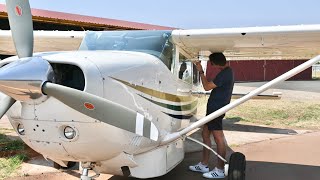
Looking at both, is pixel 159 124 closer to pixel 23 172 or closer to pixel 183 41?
pixel 183 41

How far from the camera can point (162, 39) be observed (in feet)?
16.2

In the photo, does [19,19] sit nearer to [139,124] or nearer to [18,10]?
A: [18,10]

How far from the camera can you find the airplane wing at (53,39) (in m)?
6.69

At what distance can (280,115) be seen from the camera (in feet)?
39.8

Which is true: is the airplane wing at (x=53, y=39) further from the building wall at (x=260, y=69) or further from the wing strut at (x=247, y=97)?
the building wall at (x=260, y=69)

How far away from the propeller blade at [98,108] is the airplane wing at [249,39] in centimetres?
204

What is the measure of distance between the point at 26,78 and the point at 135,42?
194cm

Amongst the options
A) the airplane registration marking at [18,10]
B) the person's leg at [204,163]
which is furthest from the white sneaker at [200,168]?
the airplane registration marking at [18,10]

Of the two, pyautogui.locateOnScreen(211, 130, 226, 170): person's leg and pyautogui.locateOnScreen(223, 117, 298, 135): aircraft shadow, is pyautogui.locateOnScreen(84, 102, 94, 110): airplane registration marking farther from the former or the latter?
pyautogui.locateOnScreen(223, 117, 298, 135): aircraft shadow

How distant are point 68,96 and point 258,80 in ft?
116

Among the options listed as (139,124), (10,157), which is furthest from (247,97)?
(10,157)

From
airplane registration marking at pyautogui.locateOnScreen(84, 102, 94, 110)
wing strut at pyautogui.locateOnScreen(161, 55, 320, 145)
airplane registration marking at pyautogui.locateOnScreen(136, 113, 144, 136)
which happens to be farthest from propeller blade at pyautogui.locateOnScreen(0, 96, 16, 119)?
wing strut at pyautogui.locateOnScreen(161, 55, 320, 145)

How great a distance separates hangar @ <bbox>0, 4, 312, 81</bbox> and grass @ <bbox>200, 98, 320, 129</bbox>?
212cm

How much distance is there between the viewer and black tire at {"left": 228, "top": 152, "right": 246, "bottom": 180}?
4.84 metres
